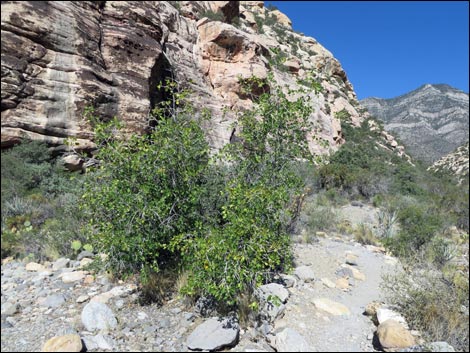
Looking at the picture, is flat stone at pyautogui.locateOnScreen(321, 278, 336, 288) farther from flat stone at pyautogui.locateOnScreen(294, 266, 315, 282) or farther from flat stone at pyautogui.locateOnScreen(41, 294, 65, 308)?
flat stone at pyautogui.locateOnScreen(41, 294, 65, 308)

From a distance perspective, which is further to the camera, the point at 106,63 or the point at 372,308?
the point at 106,63

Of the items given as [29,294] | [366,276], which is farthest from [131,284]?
[366,276]

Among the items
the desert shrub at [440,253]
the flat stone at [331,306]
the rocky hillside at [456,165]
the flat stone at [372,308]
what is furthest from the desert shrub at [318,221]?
the rocky hillside at [456,165]

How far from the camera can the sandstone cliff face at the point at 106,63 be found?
9094 mm

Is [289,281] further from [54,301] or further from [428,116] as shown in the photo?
[428,116]

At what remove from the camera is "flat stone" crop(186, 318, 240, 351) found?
3111mm

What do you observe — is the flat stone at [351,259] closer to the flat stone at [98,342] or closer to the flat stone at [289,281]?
the flat stone at [289,281]

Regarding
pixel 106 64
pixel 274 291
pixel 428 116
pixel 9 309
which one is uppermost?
pixel 428 116

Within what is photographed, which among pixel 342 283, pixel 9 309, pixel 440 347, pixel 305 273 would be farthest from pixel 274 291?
→ pixel 9 309

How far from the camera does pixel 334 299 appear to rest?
4.31m

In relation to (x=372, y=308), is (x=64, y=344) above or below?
below

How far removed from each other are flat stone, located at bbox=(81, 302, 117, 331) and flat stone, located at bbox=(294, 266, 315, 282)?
290cm

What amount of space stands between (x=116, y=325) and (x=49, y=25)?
1064cm

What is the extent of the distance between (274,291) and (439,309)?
1997 millimetres
